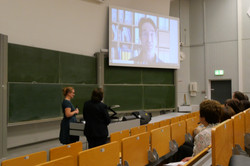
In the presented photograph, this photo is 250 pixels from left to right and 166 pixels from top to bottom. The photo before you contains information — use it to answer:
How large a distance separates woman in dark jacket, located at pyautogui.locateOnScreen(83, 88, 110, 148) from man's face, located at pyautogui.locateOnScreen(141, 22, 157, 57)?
4325 mm

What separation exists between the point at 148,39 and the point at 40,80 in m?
3.59

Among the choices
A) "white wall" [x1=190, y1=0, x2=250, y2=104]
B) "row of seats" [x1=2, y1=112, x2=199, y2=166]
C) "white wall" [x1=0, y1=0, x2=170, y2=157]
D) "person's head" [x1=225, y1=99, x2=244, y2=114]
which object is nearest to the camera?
"row of seats" [x1=2, y1=112, x2=199, y2=166]

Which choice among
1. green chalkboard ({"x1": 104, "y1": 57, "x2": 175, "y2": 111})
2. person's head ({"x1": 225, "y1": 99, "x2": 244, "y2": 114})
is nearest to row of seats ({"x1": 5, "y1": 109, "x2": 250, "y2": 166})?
person's head ({"x1": 225, "y1": 99, "x2": 244, "y2": 114})

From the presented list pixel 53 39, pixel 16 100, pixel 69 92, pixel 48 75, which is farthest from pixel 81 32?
pixel 69 92

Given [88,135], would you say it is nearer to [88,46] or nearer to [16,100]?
[16,100]

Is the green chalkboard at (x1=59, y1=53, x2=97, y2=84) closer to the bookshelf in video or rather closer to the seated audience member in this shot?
the bookshelf in video

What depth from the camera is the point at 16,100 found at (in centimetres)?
416

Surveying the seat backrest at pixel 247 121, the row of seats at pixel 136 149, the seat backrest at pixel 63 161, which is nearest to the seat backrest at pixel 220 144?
the row of seats at pixel 136 149

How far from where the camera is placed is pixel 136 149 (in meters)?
2.19

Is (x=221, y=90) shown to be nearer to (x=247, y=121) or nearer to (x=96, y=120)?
(x=247, y=121)

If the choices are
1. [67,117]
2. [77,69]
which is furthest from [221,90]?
[67,117]

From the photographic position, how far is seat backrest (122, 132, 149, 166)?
2.06 meters

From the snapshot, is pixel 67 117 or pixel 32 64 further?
pixel 32 64

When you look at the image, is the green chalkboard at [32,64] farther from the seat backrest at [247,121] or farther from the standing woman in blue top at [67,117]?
the seat backrest at [247,121]
